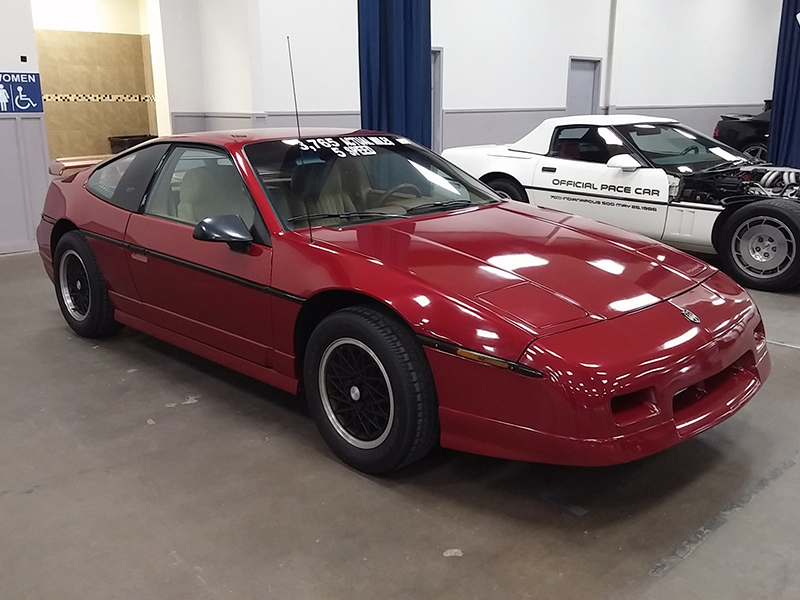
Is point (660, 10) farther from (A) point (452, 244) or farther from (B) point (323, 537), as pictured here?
(B) point (323, 537)

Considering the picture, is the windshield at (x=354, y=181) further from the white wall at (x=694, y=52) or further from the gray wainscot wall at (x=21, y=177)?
the white wall at (x=694, y=52)

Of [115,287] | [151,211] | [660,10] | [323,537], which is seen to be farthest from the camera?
[660,10]

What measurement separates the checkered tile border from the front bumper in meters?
9.78

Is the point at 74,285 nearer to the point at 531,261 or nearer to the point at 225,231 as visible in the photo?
the point at 225,231

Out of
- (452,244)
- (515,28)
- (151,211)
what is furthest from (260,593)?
(515,28)

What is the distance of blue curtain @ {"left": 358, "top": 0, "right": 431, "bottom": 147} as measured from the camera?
698 cm

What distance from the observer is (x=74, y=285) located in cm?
436

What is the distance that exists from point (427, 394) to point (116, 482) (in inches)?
49.8

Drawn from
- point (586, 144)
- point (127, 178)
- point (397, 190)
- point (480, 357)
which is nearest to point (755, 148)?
point (586, 144)

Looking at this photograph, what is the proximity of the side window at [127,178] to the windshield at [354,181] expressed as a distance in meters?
0.76

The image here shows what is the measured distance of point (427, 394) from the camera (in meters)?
2.54

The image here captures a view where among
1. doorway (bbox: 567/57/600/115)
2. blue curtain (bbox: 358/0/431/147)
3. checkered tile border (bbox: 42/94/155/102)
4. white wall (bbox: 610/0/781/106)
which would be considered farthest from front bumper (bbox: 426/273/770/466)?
white wall (bbox: 610/0/781/106)

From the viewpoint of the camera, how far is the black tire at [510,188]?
6.66 m

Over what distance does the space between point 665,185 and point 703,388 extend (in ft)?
11.8
